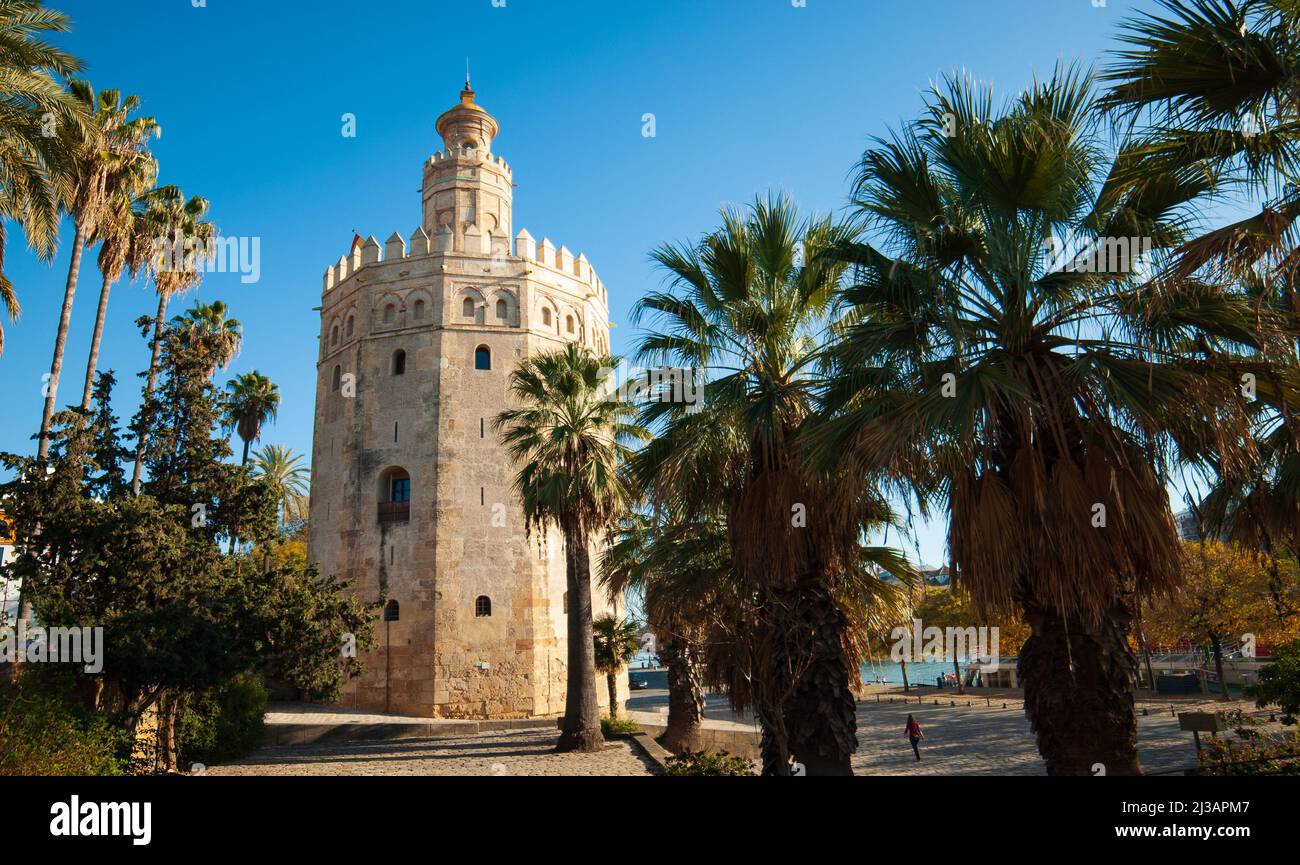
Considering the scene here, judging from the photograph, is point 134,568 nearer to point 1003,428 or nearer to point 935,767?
point 1003,428

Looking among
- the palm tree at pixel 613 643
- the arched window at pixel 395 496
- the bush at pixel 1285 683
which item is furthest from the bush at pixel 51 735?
the bush at pixel 1285 683

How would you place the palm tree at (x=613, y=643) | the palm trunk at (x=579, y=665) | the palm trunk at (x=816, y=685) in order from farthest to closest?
the palm tree at (x=613, y=643) → the palm trunk at (x=579, y=665) → the palm trunk at (x=816, y=685)

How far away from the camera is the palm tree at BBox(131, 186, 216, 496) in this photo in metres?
18.9

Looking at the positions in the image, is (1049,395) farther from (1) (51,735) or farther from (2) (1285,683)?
(1) (51,735)

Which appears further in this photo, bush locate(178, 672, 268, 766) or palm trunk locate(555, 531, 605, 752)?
palm trunk locate(555, 531, 605, 752)

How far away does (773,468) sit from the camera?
31.2 ft

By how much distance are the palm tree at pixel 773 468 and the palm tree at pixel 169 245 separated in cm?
1395

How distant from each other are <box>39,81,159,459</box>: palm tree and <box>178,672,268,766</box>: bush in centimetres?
606

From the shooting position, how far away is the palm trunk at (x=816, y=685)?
9125mm

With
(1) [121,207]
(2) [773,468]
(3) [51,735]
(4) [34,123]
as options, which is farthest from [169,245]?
(2) [773,468]

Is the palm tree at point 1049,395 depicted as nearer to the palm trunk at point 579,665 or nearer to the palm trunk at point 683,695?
the palm trunk at point 579,665

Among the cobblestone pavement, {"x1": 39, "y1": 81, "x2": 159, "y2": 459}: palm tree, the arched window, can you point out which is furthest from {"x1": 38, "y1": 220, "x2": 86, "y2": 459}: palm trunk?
the arched window

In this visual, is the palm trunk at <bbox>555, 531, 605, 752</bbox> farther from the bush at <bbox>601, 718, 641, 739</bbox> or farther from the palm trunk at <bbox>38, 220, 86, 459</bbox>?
the palm trunk at <bbox>38, 220, 86, 459</bbox>
